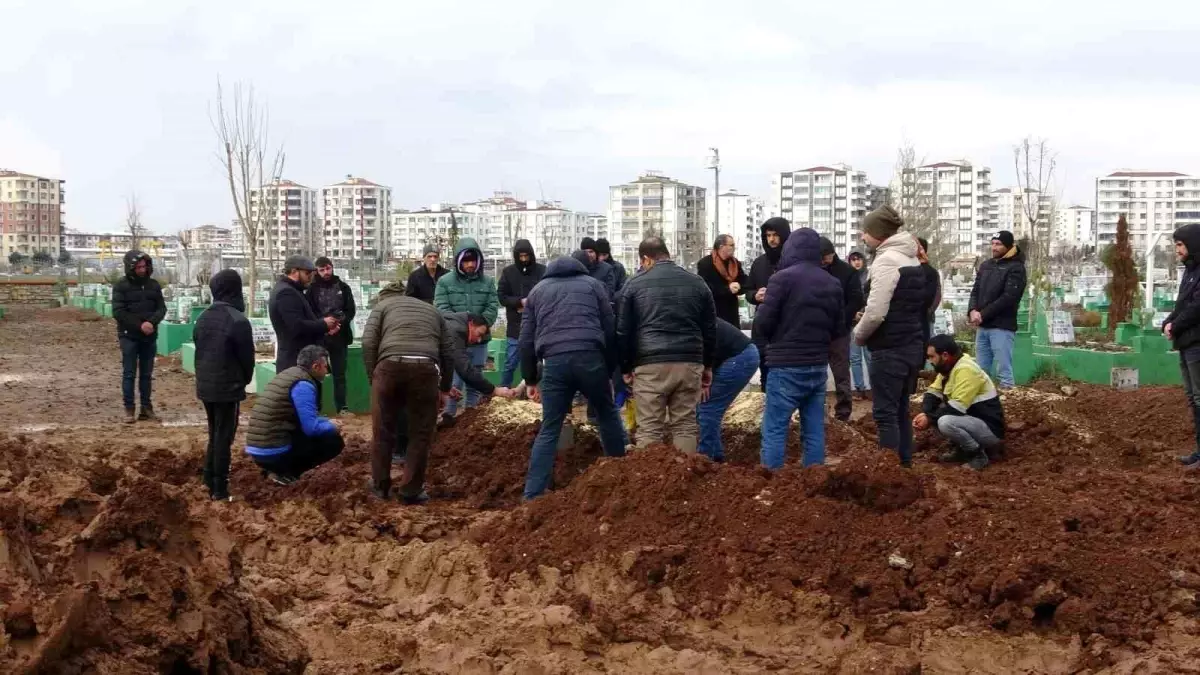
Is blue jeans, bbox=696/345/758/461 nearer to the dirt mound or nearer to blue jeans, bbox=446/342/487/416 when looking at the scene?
blue jeans, bbox=446/342/487/416

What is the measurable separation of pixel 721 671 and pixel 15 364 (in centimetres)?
1735

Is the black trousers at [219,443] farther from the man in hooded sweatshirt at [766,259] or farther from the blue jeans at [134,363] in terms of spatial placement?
the blue jeans at [134,363]

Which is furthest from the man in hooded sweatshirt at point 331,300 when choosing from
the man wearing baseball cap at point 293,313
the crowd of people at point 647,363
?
the crowd of people at point 647,363

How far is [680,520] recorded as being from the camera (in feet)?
19.6

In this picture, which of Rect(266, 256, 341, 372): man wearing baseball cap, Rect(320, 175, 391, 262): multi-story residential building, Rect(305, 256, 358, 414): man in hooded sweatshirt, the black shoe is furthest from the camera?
Rect(320, 175, 391, 262): multi-story residential building

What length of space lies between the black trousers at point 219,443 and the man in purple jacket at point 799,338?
11.5 ft

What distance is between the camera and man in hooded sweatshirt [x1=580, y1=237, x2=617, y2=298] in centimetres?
1030

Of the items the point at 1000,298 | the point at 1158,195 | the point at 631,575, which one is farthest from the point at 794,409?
the point at 1158,195

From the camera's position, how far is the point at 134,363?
39.1 feet

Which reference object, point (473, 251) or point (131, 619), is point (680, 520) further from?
point (473, 251)

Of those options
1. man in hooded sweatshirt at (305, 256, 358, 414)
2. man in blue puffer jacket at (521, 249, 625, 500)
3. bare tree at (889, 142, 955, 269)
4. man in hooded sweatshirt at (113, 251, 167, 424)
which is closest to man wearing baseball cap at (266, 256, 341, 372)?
man in hooded sweatshirt at (305, 256, 358, 414)

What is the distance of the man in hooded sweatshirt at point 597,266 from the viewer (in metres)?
10.3

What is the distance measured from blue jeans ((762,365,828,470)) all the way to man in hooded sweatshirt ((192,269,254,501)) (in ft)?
11.0

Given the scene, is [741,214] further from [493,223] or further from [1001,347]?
[1001,347]
